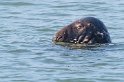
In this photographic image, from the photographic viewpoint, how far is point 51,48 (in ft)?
42.7

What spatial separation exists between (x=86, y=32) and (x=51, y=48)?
2.32 ft

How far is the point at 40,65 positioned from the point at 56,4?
22.7ft

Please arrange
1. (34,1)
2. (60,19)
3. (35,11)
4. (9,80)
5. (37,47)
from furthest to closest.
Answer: (34,1), (35,11), (60,19), (37,47), (9,80)

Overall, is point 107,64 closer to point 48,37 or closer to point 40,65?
point 40,65

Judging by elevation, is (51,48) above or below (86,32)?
below

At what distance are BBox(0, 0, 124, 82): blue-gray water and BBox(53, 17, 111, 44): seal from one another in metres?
0.22

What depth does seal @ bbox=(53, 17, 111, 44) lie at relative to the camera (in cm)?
Result: 1303

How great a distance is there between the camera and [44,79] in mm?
10688

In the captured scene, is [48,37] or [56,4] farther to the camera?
[56,4]

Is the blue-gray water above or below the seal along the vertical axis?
below

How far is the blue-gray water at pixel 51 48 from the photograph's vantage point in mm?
11000

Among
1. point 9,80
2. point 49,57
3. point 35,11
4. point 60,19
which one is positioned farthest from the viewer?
point 35,11

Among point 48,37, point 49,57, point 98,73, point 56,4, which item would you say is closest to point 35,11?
point 56,4

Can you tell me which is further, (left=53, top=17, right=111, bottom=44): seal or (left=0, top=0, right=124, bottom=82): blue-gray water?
(left=53, top=17, right=111, bottom=44): seal
